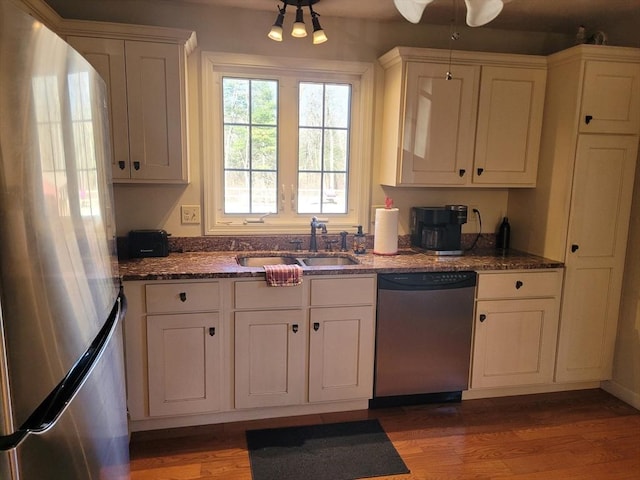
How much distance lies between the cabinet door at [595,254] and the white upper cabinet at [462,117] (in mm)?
345

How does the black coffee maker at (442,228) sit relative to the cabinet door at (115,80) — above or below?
below

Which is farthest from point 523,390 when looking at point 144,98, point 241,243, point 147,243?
point 144,98

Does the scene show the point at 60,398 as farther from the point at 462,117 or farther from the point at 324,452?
the point at 462,117

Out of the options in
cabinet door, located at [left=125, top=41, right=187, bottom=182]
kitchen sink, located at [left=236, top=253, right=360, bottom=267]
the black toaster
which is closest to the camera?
cabinet door, located at [left=125, top=41, right=187, bottom=182]

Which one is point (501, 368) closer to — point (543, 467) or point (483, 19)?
point (543, 467)

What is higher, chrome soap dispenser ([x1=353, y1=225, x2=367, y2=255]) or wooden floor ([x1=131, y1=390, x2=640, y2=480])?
chrome soap dispenser ([x1=353, y1=225, x2=367, y2=255])

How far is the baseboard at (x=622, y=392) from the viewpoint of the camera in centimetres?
283

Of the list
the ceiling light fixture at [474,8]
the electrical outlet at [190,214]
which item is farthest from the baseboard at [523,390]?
the ceiling light fixture at [474,8]

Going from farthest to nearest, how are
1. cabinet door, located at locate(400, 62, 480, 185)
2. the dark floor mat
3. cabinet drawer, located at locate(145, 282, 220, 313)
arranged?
cabinet door, located at locate(400, 62, 480, 185) → cabinet drawer, located at locate(145, 282, 220, 313) → the dark floor mat

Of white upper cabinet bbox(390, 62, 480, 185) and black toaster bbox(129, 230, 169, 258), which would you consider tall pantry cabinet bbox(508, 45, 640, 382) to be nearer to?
white upper cabinet bbox(390, 62, 480, 185)

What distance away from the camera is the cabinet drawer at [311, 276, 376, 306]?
98.8 inches

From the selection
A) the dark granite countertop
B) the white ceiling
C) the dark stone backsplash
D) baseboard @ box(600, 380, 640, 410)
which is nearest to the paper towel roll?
the dark granite countertop

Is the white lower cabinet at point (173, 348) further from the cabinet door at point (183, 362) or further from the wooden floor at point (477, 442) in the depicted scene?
the wooden floor at point (477, 442)

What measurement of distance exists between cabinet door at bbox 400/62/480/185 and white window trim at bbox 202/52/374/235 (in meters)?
0.32
